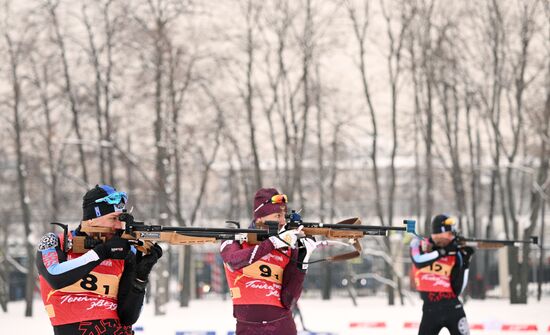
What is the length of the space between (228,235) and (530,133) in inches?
1126

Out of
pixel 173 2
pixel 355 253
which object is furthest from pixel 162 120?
pixel 355 253

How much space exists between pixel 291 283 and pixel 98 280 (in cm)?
227

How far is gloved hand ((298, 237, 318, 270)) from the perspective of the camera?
7.11 metres

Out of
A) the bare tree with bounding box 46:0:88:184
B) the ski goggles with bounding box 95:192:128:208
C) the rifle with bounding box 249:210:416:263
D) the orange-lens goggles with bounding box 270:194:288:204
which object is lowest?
the rifle with bounding box 249:210:416:263

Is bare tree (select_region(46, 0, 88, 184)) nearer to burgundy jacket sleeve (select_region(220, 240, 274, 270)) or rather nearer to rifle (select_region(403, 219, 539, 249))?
rifle (select_region(403, 219, 539, 249))

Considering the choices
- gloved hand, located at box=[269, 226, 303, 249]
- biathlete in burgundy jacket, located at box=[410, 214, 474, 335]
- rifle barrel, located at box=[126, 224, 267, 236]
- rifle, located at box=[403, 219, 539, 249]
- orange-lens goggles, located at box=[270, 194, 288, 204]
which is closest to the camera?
rifle barrel, located at box=[126, 224, 267, 236]

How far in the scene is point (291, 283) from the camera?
744 cm

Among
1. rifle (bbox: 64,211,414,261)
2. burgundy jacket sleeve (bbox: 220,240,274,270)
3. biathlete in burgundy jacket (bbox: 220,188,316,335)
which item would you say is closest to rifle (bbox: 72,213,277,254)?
rifle (bbox: 64,211,414,261)

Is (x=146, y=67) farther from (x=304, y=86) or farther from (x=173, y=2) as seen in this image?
(x=304, y=86)

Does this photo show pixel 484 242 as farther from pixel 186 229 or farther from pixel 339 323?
pixel 339 323

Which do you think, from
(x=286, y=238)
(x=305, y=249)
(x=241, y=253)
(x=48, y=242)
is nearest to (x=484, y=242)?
(x=305, y=249)

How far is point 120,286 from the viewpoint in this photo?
5656 millimetres

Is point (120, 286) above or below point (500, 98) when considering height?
below

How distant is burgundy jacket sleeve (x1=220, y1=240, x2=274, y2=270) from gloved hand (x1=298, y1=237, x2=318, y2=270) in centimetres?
40
